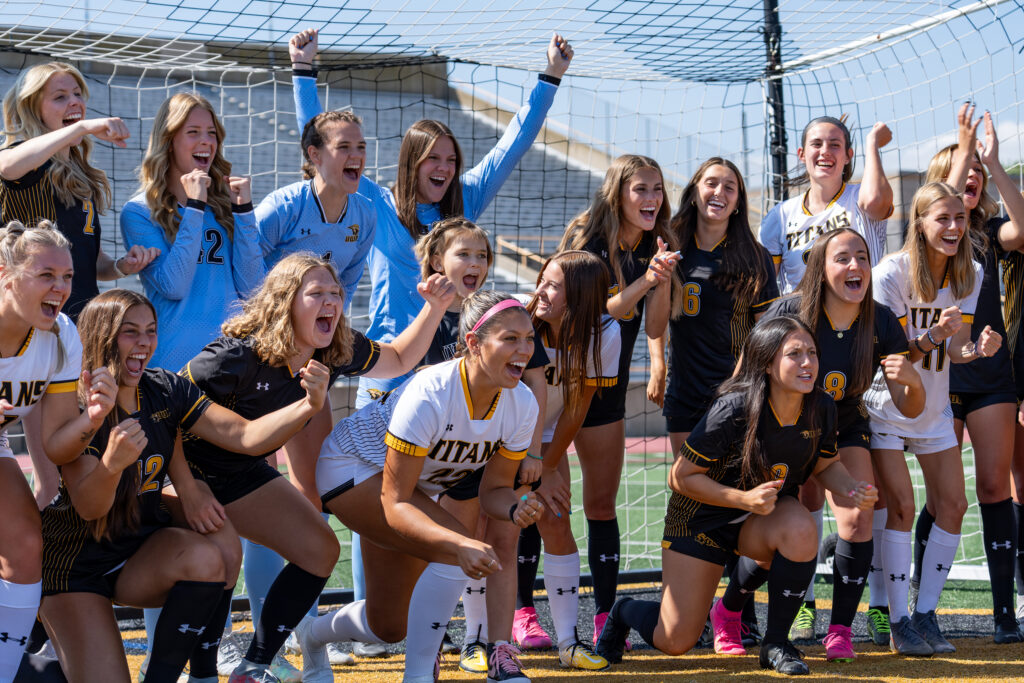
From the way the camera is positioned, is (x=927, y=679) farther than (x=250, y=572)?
No

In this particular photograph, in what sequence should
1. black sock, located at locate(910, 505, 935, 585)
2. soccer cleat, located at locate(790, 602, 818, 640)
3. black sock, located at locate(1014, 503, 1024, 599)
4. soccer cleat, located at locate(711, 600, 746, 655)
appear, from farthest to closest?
1. black sock, located at locate(1014, 503, 1024, 599)
2. black sock, located at locate(910, 505, 935, 585)
3. soccer cleat, located at locate(790, 602, 818, 640)
4. soccer cleat, located at locate(711, 600, 746, 655)

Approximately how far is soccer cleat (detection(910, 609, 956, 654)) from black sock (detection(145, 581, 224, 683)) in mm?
2439

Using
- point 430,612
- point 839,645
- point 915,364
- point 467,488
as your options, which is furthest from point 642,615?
point 915,364

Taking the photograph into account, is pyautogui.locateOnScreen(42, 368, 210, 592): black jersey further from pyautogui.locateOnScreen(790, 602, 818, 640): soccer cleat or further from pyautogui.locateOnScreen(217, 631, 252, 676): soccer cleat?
pyautogui.locateOnScreen(790, 602, 818, 640): soccer cleat

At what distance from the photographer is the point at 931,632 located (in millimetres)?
3824

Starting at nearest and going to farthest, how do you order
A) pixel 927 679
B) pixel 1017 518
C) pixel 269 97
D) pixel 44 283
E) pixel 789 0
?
pixel 44 283 < pixel 927 679 < pixel 1017 518 < pixel 789 0 < pixel 269 97

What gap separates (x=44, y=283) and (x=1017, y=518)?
3772mm

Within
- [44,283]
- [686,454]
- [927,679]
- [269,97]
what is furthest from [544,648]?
[269,97]

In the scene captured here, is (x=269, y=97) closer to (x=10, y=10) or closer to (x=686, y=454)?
(x=10, y=10)

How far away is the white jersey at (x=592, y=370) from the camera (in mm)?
3701

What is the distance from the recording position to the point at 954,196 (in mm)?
3961

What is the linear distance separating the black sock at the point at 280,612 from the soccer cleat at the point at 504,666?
59 cm

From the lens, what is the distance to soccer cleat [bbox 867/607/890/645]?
3934 mm

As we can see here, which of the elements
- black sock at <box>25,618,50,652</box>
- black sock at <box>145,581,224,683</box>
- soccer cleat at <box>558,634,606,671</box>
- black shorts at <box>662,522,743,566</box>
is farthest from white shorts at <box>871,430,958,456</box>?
black sock at <box>25,618,50,652</box>
